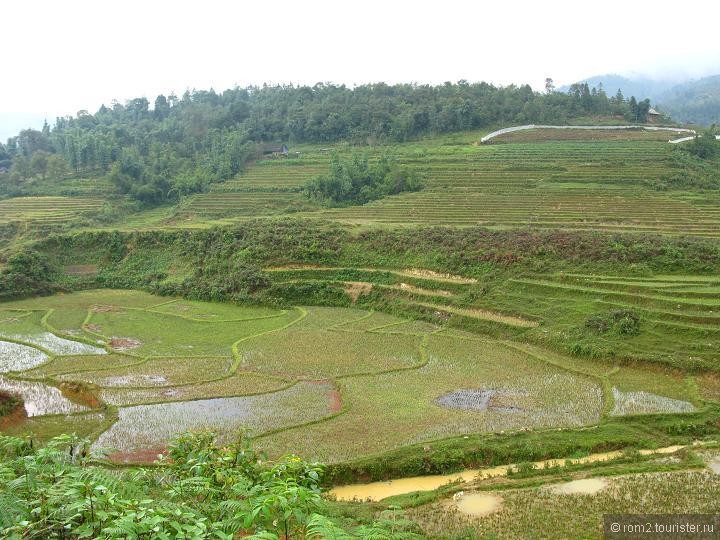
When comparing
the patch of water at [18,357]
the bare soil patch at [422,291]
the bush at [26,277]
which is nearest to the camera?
the patch of water at [18,357]

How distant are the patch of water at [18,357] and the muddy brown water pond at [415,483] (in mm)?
13823

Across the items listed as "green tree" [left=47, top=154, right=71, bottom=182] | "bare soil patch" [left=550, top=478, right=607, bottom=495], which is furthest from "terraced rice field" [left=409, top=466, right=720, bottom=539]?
"green tree" [left=47, top=154, right=71, bottom=182]

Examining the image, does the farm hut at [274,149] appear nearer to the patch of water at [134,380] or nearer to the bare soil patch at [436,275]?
the bare soil patch at [436,275]

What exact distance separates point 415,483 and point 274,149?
170 ft

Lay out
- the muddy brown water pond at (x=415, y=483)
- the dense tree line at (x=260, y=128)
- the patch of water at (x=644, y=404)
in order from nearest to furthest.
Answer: the muddy brown water pond at (x=415, y=483) < the patch of water at (x=644, y=404) < the dense tree line at (x=260, y=128)

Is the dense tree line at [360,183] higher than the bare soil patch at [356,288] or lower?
higher

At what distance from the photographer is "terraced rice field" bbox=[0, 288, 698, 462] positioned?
1566 cm

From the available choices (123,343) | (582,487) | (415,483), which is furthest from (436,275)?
(582,487)

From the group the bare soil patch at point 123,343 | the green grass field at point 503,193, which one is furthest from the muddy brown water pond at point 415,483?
the green grass field at point 503,193

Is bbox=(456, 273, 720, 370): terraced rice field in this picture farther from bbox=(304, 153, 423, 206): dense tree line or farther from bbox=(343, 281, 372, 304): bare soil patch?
bbox=(304, 153, 423, 206): dense tree line

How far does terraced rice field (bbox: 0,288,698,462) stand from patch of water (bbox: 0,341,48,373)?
0.27 feet

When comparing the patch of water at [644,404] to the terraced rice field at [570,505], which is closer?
the terraced rice field at [570,505]

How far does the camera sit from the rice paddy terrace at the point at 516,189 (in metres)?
32.5

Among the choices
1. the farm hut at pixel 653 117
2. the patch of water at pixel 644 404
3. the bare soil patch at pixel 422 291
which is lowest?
the patch of water at pixel 644 404
